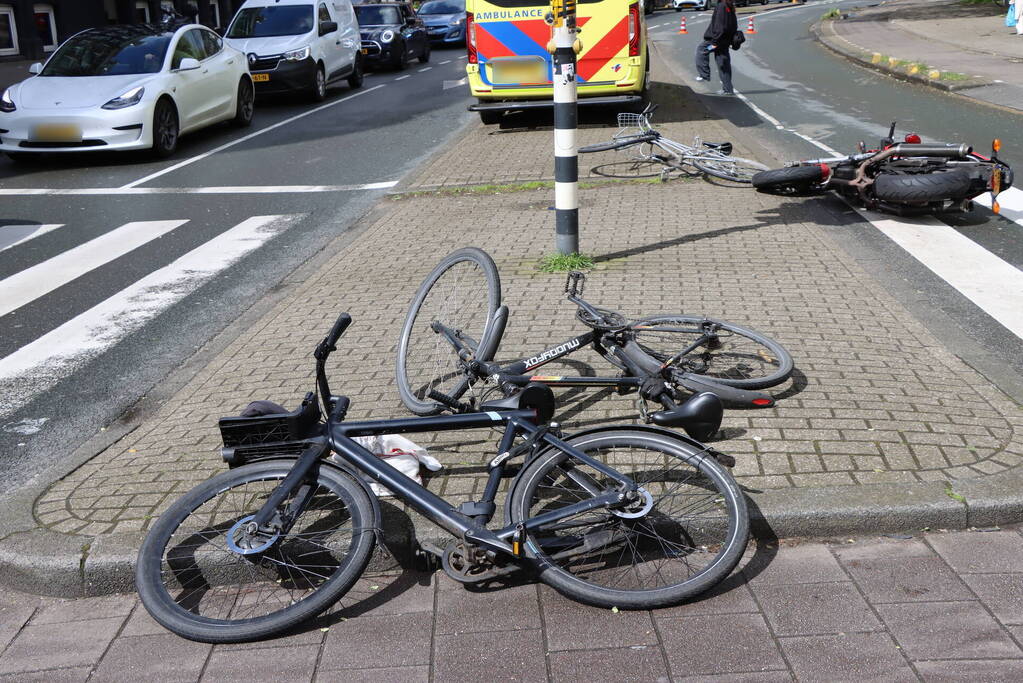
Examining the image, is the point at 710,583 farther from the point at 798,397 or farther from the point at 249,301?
the point at 249,301

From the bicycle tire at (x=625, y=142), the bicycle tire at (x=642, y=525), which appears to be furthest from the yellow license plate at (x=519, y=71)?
the bicycle tire at (x=642, y=525)

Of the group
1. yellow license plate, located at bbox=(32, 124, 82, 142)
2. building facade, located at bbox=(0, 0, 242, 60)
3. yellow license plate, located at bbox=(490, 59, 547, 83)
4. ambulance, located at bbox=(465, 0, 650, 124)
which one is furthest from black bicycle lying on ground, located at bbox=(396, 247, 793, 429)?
building facade, located at bbox=(0, 0, 242, 60)

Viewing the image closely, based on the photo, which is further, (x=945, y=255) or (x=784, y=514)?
(x=945, y=255)

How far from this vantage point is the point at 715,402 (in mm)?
4145

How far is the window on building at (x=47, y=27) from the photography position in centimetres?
2681

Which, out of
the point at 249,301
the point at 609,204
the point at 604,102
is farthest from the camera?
the point at 604,102

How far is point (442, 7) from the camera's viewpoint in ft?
112

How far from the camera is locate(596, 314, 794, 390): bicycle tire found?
4.91 m

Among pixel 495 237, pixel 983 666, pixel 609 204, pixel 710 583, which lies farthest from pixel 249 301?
pixel 983 666

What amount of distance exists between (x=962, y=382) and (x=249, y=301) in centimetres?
484

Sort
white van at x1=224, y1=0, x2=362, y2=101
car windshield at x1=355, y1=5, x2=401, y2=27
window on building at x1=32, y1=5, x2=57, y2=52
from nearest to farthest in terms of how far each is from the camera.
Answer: white van at x1=224, y1=0, x2=362, y2=101 → window on building at x1=32, y1=5, x2=57, y2=52 → car windshield at x1=355, y1=5, x2=401, y2=27

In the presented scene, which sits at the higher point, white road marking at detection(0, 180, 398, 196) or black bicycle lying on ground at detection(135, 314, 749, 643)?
black bicycle lying on ground at detection(135, 314, 749, 643)

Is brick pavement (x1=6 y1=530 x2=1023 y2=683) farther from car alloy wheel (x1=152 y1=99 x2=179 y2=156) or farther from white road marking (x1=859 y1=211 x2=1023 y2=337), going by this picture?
car alloy wheel (x1=152 y1=99 x2=179 y2=156)

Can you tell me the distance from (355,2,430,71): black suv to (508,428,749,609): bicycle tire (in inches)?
899
